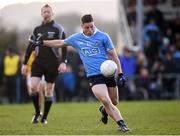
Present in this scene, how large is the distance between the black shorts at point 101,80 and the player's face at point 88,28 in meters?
0.83

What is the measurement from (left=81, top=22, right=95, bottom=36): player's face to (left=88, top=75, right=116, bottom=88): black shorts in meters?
0.83

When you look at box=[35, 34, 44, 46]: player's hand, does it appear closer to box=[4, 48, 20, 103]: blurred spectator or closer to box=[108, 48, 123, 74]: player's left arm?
box=[108, 48, 123, 74]: player's left arm

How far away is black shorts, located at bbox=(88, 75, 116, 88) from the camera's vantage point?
1361cm

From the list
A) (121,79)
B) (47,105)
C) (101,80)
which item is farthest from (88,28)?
(47,105)

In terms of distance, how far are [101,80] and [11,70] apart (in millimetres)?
15755

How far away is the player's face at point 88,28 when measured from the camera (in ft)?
44.3

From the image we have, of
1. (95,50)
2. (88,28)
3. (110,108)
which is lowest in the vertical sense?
(110,108)

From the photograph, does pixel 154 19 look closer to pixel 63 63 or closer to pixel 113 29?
pixel 113 29

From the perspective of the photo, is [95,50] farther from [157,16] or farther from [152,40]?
[157,16]

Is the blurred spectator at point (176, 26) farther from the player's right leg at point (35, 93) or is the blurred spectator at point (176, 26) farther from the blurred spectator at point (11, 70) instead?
the player's right leg at point (35, 93)

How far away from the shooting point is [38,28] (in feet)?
54.9

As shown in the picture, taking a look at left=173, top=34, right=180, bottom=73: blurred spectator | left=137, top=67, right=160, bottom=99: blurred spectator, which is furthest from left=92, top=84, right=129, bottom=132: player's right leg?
left=173, top=34, right=180, bottom=73: blurred spectator

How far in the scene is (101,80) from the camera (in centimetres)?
1363

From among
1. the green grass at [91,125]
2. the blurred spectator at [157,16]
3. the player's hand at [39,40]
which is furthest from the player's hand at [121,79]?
the blurred spectator at [157,16]
